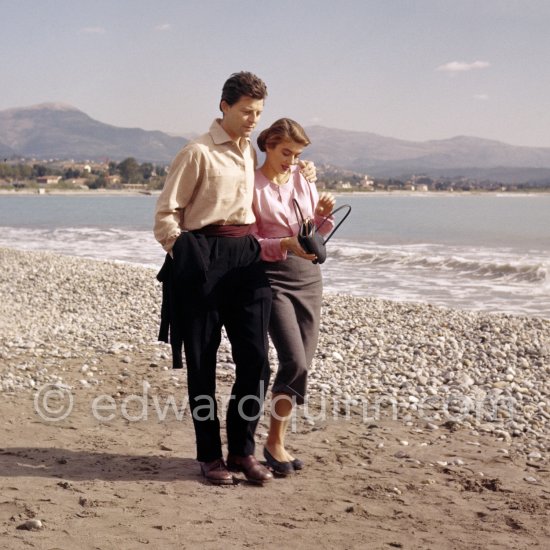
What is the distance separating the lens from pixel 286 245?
4082mm

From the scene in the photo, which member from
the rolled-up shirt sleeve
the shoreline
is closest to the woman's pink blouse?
the rolled-up shirt sleeve

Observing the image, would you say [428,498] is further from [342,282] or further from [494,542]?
[342,282]

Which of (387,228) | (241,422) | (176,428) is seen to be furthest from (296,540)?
(387,228)

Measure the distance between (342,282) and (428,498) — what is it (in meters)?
13.1

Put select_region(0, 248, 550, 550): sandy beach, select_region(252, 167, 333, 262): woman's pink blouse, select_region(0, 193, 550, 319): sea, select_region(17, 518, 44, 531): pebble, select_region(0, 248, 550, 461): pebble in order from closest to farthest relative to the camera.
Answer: select_region(17, 518, 44, 531): pebble → select_region(0, 248, 550, 550): sandy beach → select_region(252, 167, 333, 262): woman's pink blouse → select_region(0, 248, 550, 461): pebble → select_region(0, 193, 550, 319): sea

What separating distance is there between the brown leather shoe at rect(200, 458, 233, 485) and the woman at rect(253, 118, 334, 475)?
1.41ft

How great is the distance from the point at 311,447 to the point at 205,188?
6.12 feet

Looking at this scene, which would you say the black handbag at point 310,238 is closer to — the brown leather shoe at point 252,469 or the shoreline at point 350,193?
the brown leather shoe at point 252,469

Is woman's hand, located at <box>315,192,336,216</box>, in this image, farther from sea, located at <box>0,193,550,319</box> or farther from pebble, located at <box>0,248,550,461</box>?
sea, located at <box>0,193,550,319</box>

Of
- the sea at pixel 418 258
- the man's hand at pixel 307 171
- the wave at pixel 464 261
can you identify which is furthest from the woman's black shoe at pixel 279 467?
the wave at pixel 464 261

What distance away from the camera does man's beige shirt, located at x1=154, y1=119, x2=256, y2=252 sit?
12.9 feet

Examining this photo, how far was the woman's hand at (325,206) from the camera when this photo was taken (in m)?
4.31

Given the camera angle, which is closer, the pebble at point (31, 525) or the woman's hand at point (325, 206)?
the pebble at point (31, 525)

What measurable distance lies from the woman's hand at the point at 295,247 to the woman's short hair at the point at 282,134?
45cm
